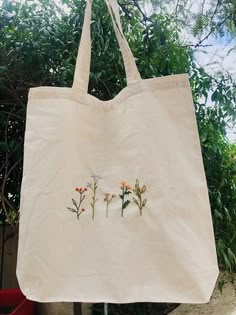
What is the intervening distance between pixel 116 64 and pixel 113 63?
0.03 feet

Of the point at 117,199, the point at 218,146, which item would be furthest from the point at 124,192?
the point at 218,146

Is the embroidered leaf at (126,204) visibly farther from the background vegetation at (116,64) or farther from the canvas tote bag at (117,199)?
the background vegetation at (116,64)

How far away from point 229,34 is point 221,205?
541 mm

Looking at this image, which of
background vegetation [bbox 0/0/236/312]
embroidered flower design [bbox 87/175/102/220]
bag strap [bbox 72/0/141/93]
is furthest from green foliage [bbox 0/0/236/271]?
embroidered flower design [bbox 87/175/102/220]

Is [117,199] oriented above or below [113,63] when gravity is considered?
below

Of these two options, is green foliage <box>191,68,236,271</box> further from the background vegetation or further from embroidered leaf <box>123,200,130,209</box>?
embroidered leaf <box>123,200,130,209</box>

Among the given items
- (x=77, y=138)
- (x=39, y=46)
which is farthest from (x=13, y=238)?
(x=77, y=138)

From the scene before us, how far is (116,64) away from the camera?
915 mm

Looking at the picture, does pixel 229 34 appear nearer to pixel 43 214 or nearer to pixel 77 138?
pixel 77 138

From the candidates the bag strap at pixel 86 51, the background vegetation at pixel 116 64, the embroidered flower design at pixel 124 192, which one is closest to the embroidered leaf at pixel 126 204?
the embroidered flower design at pixel 124 192

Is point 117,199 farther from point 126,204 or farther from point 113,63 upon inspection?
point 113,63

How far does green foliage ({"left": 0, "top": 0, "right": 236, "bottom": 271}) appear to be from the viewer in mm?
885

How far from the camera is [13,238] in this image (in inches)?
51.8

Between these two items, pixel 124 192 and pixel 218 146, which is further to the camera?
pixel 218 146
